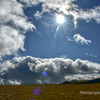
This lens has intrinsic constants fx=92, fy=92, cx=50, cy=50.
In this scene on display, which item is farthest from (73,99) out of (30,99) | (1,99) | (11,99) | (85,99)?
(1,99)

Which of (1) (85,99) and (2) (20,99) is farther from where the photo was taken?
(2) (20,99)

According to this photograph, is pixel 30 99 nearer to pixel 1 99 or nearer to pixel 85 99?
pixel 1 99

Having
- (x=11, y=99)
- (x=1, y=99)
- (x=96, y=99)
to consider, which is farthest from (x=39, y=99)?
(x=96, y=99)

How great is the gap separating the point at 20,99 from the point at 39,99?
18.0ft

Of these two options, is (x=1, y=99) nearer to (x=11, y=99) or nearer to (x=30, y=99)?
(x=11, y=99)

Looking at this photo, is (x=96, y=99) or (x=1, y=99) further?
(x=1, y=99)

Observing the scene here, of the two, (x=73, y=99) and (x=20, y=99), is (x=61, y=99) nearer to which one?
(x=73, y=99)

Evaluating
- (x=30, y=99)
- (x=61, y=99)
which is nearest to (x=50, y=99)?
(x=61, y=99)

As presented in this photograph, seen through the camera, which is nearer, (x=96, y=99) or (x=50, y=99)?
(x=96, y=99)

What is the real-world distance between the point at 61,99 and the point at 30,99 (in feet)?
27.8

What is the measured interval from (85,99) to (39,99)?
12.2m

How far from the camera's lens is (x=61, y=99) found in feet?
81.3

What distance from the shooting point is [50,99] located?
25.3 metres

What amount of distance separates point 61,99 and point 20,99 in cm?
1146
